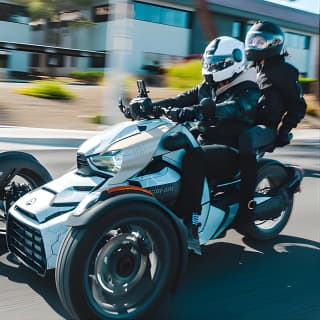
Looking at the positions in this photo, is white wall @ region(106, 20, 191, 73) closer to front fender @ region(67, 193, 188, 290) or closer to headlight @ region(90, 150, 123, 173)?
headlight @ region(90, 150, 123, 173)

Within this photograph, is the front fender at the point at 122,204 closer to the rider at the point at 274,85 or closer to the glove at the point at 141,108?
the glove at the point at 141,108

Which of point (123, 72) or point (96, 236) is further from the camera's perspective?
point (123, 72)

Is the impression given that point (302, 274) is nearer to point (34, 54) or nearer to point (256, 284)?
point (256, 284)

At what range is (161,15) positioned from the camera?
1578 inches

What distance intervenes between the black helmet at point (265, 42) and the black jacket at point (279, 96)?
7 centimetres

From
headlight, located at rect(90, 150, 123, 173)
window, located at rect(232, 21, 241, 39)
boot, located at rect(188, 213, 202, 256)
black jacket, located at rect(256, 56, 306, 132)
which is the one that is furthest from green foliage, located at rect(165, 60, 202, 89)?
Result: window, located at rect(232, 21, 241, 39)

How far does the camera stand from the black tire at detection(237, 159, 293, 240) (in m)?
5.12

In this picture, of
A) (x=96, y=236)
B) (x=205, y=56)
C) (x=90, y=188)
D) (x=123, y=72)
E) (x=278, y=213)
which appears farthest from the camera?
(x=123, y=72)

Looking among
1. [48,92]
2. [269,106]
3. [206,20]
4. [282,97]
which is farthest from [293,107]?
[206,20]

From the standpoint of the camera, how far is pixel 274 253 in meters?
5.06

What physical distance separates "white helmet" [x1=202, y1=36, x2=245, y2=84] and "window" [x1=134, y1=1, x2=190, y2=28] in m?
34.5

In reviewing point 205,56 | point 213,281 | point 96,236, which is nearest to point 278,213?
point 213,281

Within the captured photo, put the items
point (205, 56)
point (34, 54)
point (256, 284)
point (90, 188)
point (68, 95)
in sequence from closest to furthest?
1. point (90, 188)
2. point (256, 284)
3. point (205, 56)
4. point (68, 95)
5. point (34, 54)

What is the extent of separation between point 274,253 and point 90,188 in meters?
1.97
